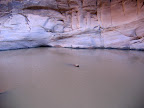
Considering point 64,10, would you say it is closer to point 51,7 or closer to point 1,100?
point 51,7

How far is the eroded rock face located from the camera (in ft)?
11.9

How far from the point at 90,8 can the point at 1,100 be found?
4.47 m

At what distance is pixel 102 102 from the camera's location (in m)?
0.86

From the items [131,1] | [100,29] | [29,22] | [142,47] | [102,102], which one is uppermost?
[131,1]

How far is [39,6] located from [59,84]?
155 inches

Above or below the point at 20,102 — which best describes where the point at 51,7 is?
above

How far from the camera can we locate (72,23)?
182 inches

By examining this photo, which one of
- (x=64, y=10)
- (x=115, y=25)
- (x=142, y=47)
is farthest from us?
(x=64, y=10)

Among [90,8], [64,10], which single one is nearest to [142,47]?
[90,8]

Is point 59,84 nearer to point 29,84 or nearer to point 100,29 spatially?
point 29,84

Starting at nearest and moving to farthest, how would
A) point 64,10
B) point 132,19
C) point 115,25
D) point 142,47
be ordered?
point 142,47
point 132,19
point 115,25
point 64,10

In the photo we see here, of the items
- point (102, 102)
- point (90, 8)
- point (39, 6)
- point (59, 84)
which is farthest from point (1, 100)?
point (90, 8)

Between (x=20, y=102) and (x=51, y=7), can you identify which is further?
(x=51, y=7)

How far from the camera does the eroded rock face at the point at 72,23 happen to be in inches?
A: 142
